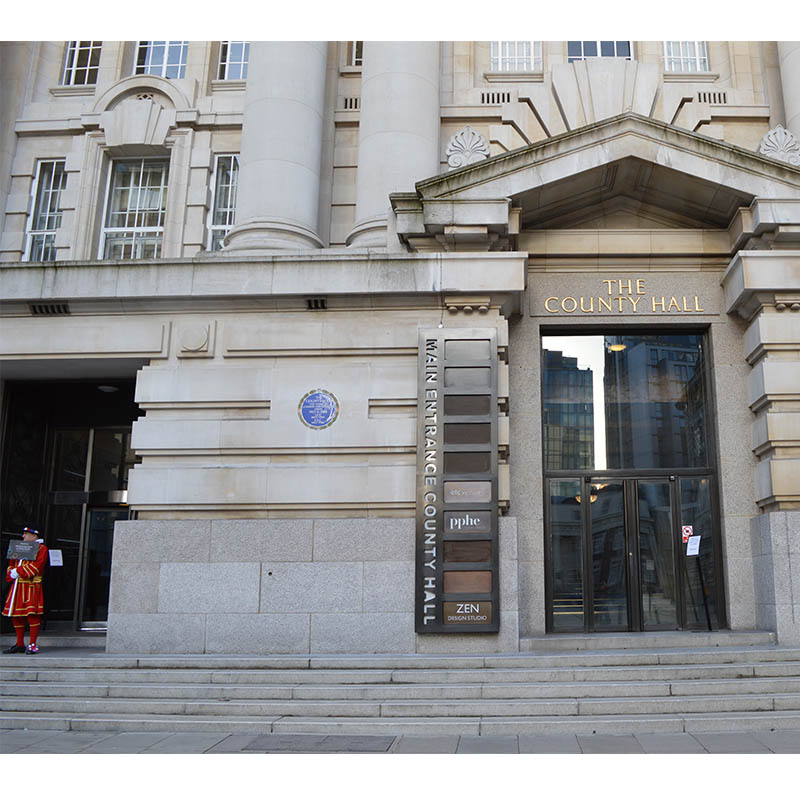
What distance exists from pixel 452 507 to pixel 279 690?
12.7 ft

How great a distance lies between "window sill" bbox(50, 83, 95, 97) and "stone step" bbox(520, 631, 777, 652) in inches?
605

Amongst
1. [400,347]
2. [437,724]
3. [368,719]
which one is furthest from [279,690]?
[400,347]

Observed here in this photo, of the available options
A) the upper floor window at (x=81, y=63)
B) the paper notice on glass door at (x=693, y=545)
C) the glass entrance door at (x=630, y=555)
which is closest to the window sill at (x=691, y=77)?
the glass entrance door at (x=630, y=555)

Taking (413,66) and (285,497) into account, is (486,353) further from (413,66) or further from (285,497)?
(413,66)

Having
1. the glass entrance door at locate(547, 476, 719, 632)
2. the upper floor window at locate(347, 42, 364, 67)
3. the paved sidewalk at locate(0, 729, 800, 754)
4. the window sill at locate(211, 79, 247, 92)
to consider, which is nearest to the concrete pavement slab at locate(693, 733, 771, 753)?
the paved sidewalk at locate(0, 729, 800, 754)

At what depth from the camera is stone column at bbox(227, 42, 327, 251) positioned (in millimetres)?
15812

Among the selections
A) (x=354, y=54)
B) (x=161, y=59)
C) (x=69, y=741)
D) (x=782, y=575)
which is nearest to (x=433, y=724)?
(x=69, y=741)

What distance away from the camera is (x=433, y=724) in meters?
9.24

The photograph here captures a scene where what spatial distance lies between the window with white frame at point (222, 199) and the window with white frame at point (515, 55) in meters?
6.17

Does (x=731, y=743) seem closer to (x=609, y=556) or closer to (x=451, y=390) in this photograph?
(x=609, y=556)

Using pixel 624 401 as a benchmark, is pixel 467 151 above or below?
above

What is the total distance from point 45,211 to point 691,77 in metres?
14.4

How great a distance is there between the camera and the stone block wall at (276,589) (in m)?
12.5

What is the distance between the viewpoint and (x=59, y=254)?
18.0m
